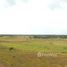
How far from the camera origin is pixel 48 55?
32.8m

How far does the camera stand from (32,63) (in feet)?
96.8

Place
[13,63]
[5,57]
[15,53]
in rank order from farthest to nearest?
[15,53], [5,57], [13,63]

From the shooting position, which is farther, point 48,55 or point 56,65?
point 48,55

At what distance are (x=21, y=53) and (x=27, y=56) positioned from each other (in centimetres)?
205

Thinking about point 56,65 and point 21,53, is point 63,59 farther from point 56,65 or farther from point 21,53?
point 21,53

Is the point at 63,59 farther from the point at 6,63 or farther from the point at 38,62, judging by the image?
the point at 6,63

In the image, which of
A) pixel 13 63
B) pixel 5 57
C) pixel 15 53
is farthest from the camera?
pixel 15 53

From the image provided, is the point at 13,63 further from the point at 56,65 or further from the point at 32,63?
the point at 56,65

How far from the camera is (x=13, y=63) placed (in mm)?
29219

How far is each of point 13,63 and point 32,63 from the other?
6.57ft

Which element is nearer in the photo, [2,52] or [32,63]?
[32,63]

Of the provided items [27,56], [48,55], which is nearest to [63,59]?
[48,55]

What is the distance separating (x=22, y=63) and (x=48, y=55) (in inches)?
180

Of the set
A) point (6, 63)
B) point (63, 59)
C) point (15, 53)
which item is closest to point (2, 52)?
point (15, 53)
